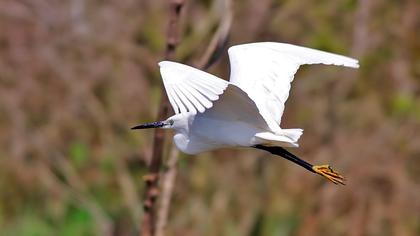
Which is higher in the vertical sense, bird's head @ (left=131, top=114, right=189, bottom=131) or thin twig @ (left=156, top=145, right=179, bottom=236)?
bird's head @ (left=131, top=114, right=189, bottom=131)

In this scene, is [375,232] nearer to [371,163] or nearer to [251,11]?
[371,163]

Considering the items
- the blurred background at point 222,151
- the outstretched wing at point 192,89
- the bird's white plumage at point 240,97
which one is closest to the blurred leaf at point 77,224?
the blurred background at point 222,151

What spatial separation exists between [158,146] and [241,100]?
25 centimetres

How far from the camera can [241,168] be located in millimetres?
4031

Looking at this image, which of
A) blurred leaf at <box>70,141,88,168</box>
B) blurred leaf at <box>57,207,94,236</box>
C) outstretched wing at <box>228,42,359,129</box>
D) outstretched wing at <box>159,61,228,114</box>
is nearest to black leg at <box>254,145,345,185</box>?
outstretched wing at <box>228,42,359,129</box>

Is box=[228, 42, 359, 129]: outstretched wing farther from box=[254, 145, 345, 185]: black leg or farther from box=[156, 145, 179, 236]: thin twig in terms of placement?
box=[156, 145, 179, 236]: thin twig

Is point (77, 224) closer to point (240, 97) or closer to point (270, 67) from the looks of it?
point (270, 67)

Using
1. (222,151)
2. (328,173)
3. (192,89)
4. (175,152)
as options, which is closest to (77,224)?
(222,151)

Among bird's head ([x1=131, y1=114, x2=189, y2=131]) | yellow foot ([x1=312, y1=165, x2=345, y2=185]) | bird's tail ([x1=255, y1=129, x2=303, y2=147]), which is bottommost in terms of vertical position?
yellow foot ([x1=312, y1=165, x2=345, y2=185])

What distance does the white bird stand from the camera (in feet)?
6.25

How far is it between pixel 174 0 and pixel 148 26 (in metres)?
1.67

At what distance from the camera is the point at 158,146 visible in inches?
90.2

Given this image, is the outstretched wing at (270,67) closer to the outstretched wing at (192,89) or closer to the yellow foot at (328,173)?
the yellow foot at (328,173)

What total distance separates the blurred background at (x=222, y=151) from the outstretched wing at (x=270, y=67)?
0.78 meters
